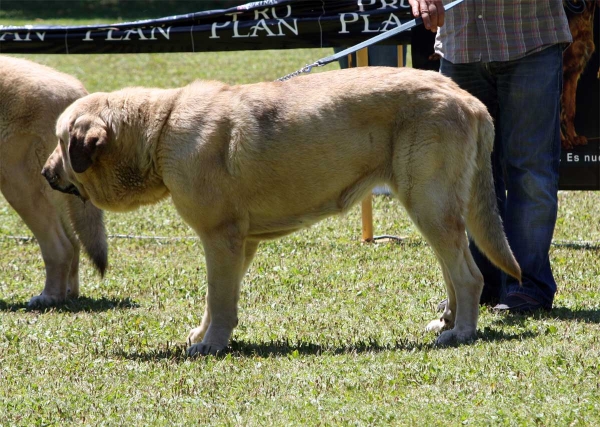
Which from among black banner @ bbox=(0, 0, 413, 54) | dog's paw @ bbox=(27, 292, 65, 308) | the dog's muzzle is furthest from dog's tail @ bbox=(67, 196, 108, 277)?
black banner @ bbox=(0, 0, 413, 54)

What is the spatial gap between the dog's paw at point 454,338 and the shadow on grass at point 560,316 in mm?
520

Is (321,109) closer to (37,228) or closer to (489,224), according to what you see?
(489,224)

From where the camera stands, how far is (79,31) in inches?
364

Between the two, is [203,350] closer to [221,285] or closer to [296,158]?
[221,285]

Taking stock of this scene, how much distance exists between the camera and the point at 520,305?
6.07 metres

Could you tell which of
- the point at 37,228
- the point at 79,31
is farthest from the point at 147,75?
the point at 37,228

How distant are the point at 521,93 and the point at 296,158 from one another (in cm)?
170

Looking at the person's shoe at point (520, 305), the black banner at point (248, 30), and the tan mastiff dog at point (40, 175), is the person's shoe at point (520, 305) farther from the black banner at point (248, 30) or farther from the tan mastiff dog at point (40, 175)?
the black banner at point (248, 30)

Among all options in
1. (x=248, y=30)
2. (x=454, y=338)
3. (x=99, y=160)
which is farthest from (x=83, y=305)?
(x=248, y=30)

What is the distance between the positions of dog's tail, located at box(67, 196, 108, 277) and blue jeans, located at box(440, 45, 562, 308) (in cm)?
287

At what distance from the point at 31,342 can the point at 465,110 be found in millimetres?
3108

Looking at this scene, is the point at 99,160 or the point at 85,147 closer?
the point at 85,147

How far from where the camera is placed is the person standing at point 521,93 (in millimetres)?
5961

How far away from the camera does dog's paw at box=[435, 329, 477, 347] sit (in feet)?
17.5
